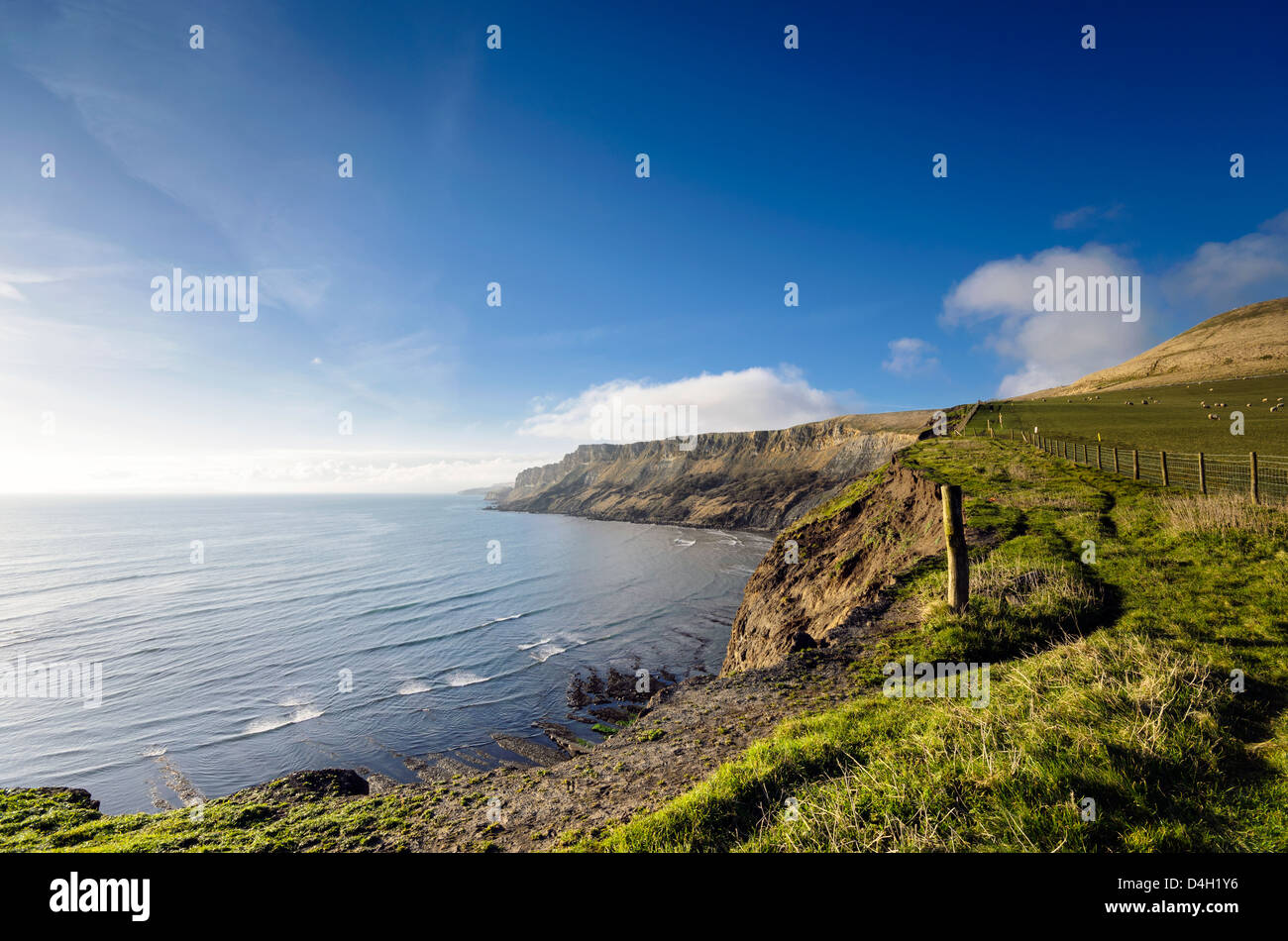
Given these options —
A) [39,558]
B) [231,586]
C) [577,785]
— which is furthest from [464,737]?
[39,558]

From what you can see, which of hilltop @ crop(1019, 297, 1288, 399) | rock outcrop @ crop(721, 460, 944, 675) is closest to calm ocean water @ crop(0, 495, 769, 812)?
rock outcrop @ crop(721, 460, 944, 675)

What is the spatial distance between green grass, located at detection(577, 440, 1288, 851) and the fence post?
35 centimetres

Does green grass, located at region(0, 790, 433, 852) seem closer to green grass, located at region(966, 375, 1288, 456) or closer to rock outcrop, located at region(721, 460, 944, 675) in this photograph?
rock outcrop, located at region(721, 460, 944, 675)

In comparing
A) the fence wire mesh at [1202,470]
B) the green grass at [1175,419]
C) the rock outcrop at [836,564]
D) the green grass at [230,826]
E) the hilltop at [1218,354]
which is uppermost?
the hilltop at [1218,354]

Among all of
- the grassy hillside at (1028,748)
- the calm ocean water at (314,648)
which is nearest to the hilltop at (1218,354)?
the calm ocean water at (314,648)

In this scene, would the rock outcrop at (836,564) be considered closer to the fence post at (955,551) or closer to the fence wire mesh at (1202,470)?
the fence post at (955,551)

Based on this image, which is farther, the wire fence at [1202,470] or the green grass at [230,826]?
the wire fence at [1202,470]

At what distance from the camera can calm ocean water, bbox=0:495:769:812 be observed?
19.7 metres

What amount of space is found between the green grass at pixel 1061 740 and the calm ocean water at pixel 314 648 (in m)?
16.9

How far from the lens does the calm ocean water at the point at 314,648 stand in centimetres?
1970

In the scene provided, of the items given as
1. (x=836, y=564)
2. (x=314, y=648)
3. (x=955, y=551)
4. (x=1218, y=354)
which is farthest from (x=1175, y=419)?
(x=1218, y=354)
